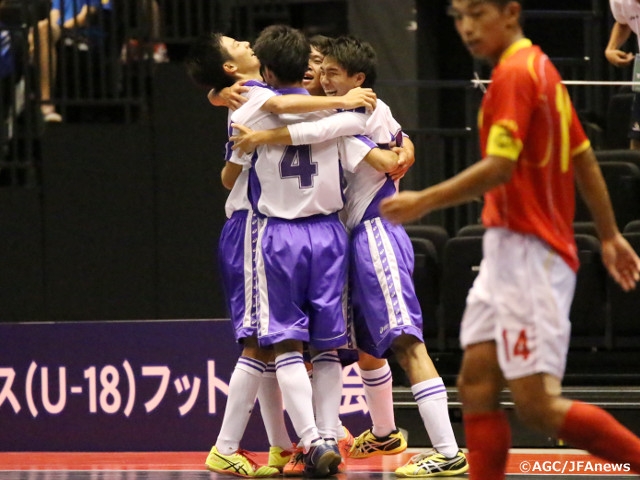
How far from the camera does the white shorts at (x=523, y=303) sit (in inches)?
128

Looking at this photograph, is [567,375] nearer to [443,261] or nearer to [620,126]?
[443,261]

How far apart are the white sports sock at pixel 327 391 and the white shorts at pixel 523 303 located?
132cm

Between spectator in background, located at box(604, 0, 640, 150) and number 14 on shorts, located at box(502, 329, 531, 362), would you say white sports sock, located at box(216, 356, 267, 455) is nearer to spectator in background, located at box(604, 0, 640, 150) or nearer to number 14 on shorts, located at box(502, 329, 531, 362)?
number 14 on shorts, located at box(502, 329, 531, 362)

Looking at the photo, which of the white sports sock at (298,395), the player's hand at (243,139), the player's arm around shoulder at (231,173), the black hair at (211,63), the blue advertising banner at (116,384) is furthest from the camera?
the blue advertising banner at (116,384)

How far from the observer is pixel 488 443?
340cm

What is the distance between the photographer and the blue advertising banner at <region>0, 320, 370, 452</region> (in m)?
5.73

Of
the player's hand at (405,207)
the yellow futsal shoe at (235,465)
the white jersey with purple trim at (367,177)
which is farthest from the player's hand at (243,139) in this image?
the player's hand at (405,207)

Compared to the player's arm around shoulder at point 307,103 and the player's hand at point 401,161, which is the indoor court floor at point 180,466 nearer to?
the player's hand at point 401,161

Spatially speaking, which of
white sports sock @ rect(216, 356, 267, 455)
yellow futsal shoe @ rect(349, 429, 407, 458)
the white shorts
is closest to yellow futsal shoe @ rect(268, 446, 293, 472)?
white sports sock @ rect(216, 356, 267, 455)

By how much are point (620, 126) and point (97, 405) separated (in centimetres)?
339

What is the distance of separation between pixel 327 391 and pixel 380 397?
0.90 ft

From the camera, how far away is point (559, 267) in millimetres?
3322

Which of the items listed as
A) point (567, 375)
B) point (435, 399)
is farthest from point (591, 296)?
point (435, 399)

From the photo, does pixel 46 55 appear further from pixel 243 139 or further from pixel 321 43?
pixel 243 139
